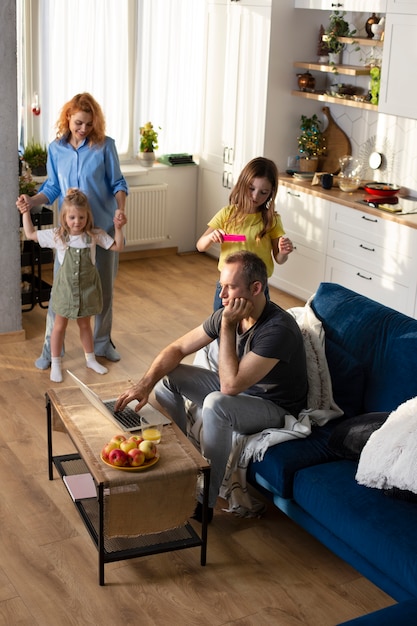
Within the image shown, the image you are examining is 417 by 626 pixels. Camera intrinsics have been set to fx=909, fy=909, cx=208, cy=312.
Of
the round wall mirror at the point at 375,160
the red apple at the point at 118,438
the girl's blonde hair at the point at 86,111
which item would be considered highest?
the girl's blonde hair at the point at 86,111

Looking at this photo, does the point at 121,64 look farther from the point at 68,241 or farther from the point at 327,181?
the point at 68,241

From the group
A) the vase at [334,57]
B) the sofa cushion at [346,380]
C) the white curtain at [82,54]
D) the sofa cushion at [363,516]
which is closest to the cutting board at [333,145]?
the vase at [334,57]

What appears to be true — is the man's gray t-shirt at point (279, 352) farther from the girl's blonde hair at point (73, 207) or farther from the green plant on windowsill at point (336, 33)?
the green plant on windowsill at point (336, 33)

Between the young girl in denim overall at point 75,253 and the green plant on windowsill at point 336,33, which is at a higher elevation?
the green plant on windowsill at point 336,33

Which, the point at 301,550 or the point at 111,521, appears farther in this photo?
the point at 301,550

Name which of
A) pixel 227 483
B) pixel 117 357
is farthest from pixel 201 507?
pixel 117 357

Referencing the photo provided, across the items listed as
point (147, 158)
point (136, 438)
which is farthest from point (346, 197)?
point (136, 438)

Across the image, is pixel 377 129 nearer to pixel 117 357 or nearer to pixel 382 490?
pixel 117 357

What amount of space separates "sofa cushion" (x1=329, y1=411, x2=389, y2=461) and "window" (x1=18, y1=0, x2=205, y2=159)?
4279mm

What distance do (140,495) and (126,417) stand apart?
1.40ft

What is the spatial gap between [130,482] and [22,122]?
4395mm

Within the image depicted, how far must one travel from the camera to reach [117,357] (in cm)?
558

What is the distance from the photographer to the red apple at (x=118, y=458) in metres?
3.30

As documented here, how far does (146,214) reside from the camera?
762 centimetres
